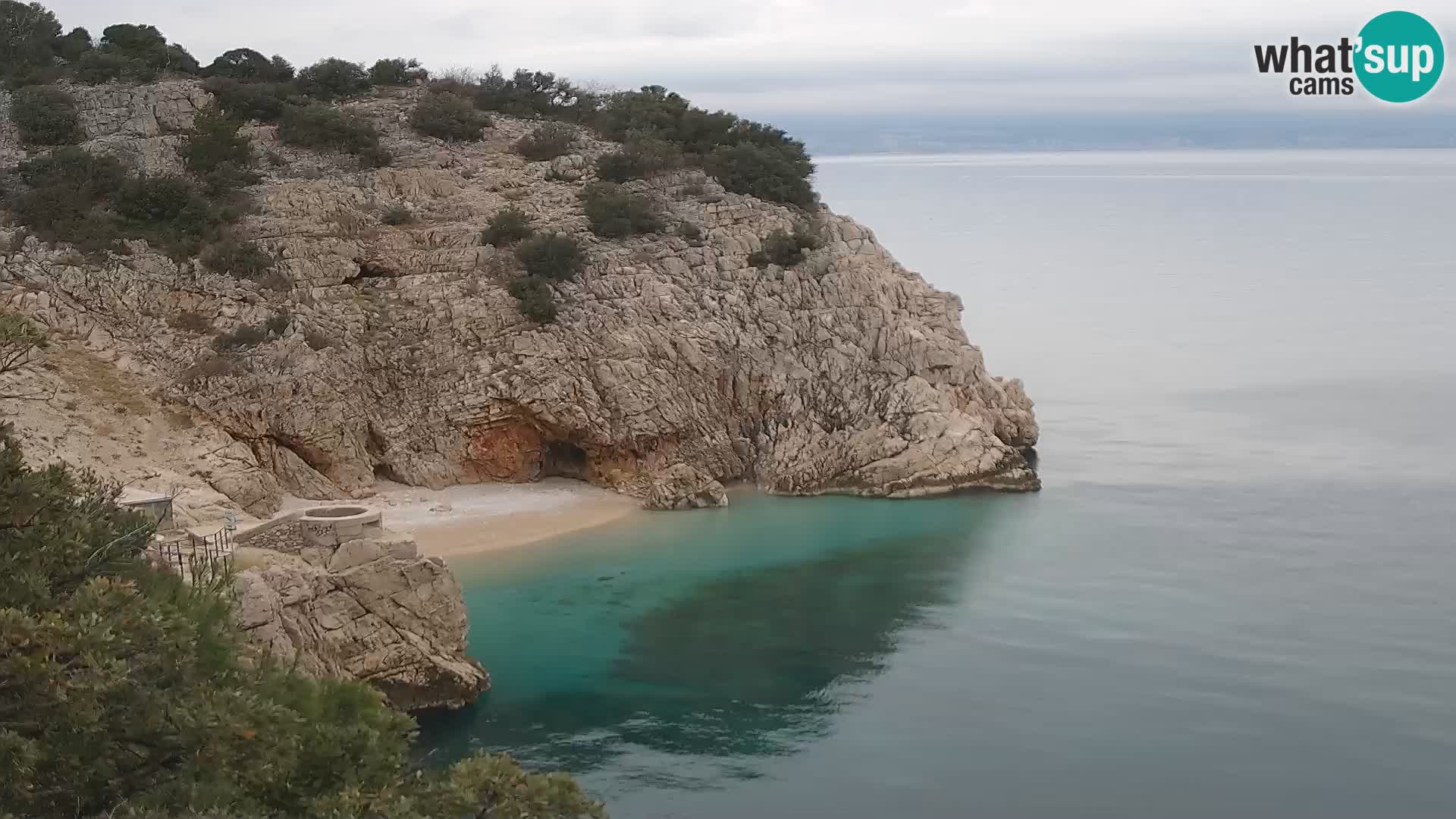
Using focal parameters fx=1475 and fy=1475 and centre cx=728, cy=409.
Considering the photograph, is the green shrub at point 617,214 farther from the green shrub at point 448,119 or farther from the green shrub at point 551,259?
the green shrub at point 448,119

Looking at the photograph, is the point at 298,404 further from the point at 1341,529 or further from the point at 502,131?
the point at 1341,529

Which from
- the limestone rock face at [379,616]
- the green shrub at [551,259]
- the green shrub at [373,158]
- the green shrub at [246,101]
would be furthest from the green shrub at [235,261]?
the limestone rock face at [379,616]

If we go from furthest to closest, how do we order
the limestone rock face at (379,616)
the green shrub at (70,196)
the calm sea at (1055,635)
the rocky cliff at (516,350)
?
the green shrub at (70,196) → the rocky cliff at (516,350) → the limestone rock face at (379,616) → the calm sea at (1055,635)

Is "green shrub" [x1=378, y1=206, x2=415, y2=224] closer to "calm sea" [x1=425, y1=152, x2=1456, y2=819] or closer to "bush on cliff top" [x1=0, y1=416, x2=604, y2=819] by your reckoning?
"calm sea" [x1=425, y1=152, x2=1456, y2=819]

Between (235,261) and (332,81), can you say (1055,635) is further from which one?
(332,81)

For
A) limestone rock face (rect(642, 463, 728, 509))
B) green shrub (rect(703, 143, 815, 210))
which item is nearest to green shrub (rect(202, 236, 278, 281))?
limestone rock face (rect(642, 463, 728, 509))

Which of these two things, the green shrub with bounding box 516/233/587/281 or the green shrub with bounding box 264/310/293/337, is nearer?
the green shrub with bounding box 264/310/293/337

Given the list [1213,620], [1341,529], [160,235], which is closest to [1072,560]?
[1213,620]
